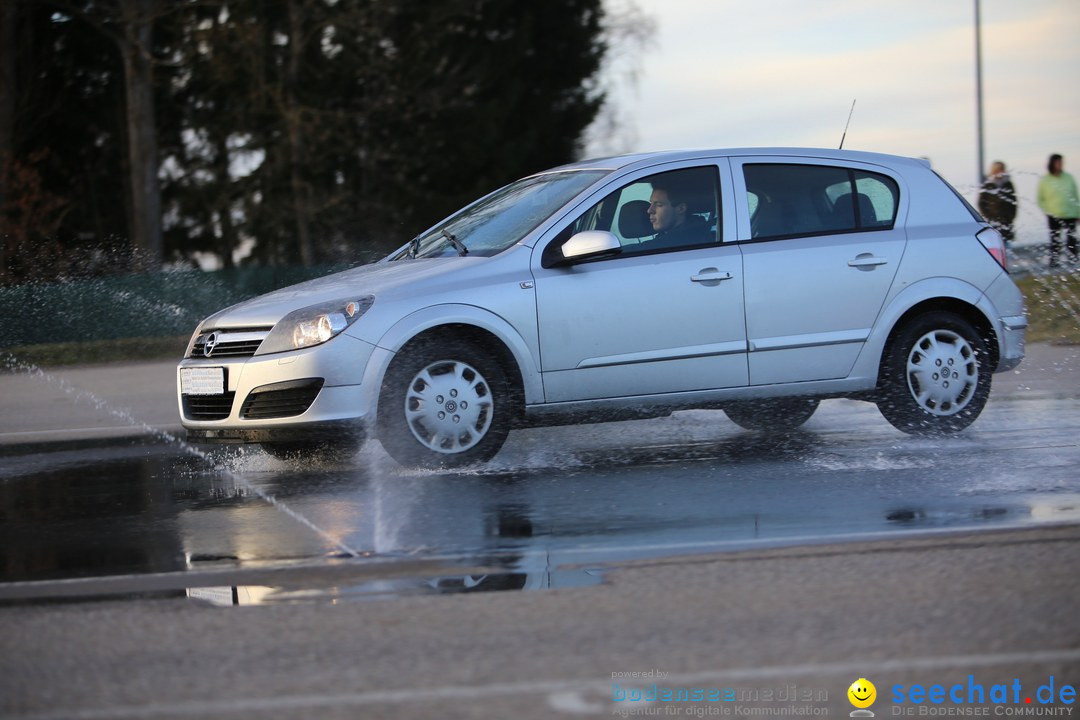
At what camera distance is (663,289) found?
7.96 m

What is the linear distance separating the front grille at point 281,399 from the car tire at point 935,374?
134 inches

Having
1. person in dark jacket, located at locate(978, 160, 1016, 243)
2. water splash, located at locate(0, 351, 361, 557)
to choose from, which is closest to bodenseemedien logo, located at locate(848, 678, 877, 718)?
water splash, located at locate(0, 351, 361, 557)

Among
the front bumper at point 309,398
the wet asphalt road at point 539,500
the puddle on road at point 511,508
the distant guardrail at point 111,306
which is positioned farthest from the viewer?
the distant guardrail at point 111,306

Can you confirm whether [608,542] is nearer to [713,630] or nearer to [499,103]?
[713,630]

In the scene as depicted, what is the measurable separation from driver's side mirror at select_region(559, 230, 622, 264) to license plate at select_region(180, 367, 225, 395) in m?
1.98

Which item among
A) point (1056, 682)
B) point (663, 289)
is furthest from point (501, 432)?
point (1056, 682)

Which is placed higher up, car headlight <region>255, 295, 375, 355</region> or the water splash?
car headlight <region>255, 295, 375, 355</region>

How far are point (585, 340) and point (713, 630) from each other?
353cm

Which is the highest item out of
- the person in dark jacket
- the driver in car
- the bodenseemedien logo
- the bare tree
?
the bare tree

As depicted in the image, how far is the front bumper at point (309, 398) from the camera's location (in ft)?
24.4

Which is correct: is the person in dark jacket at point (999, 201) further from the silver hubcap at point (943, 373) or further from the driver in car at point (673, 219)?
the driver in car at point (673, 219)

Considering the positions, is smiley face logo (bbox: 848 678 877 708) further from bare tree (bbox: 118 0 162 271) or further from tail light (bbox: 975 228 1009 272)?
bare tree (bbox: 118 0 162 271)

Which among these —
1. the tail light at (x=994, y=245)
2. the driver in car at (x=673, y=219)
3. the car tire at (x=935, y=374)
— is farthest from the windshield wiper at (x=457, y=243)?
the tail light at (x=994, y=245)

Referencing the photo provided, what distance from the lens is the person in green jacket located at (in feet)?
59.6
